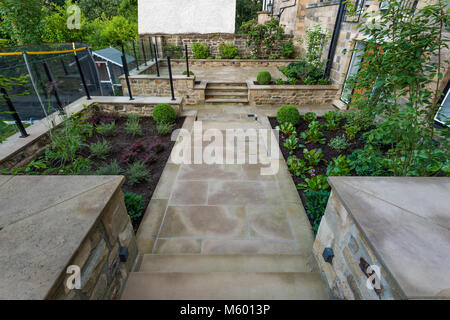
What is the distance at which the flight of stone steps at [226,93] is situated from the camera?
764 cm

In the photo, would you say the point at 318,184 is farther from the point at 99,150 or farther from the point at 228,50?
the point at 228,50

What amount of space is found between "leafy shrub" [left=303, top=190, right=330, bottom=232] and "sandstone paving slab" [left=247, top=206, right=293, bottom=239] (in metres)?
0.34

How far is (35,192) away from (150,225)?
1.40 m

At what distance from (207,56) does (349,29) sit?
7.34 meters

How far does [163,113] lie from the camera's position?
5.43 metres

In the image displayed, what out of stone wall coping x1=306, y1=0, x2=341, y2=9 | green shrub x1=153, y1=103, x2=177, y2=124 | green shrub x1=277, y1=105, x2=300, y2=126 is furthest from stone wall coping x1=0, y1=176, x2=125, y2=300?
stone wall coping x1=306, y1=0, x2=341, y2=9

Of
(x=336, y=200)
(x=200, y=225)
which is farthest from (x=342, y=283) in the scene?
(x=200, y=225)

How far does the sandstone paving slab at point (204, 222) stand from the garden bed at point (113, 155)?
0.45 meters

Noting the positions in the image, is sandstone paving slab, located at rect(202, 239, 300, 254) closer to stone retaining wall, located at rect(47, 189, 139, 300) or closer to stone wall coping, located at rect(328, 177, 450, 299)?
stone retaining wall, located at rect(47, 189, 139, 300)

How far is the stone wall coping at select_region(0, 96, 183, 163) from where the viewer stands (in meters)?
3.43

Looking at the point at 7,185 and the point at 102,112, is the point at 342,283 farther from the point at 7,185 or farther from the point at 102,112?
the point at 102,112

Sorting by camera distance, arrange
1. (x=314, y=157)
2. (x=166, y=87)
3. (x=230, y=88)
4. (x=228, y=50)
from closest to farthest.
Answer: (x=314, y=157), (x=166, y=87), (x=230, y=88), (x=228, y=50)

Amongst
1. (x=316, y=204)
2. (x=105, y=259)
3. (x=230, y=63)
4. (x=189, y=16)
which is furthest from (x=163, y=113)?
(x=189, y=16)

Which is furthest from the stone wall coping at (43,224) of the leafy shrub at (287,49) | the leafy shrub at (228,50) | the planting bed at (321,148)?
the leafy shrub at (287,49)
